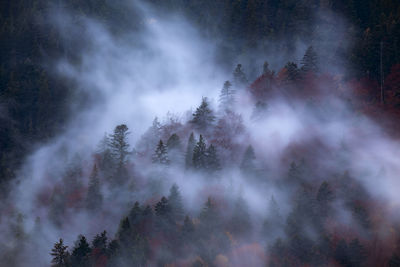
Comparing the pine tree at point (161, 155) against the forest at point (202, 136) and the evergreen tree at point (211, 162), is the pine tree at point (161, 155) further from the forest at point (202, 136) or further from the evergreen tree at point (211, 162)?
the evergreen tree at point (211, 162)

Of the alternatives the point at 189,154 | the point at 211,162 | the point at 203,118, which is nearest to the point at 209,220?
the point at 211,162

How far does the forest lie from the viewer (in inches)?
1298

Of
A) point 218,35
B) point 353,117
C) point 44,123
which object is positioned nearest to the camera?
point 353,117

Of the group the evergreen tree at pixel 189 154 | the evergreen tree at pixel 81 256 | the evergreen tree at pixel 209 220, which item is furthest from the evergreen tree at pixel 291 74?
the evergreen tree at pixel 81 256

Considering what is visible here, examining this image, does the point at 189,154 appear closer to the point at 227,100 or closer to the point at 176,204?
the point at 176,204

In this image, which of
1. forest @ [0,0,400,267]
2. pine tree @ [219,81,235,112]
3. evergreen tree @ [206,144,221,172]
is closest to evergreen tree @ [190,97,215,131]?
forest @ [0,0,400,267]

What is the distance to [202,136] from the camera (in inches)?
1838

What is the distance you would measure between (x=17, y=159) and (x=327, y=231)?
2233 inches

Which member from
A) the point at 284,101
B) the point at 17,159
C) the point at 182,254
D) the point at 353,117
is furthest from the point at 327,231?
the point at 17,159

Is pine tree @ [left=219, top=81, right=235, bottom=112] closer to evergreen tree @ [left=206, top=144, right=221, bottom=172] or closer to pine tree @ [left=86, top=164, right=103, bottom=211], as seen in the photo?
evergreen tree @ [left=206, top=144, right=221, bottom=172]

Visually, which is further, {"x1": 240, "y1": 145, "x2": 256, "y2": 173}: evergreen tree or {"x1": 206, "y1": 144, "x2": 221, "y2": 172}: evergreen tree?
{"x1": 206, "y1": 144, "x2": 221, "y2": 172}: evergreen tree

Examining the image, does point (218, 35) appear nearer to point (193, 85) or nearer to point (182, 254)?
point (193, 85)

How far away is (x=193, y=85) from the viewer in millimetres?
71875

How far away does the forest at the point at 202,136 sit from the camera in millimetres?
32969
